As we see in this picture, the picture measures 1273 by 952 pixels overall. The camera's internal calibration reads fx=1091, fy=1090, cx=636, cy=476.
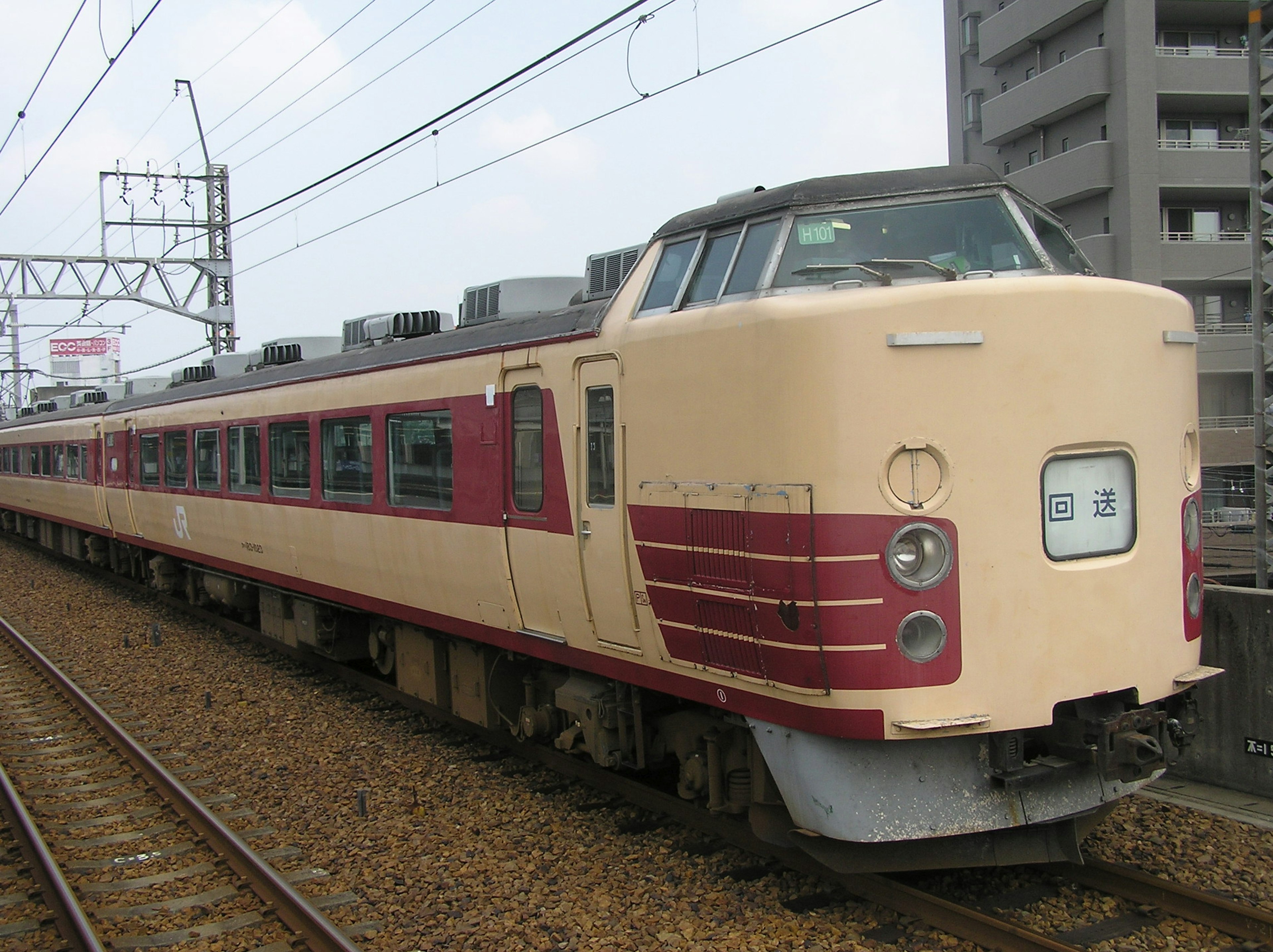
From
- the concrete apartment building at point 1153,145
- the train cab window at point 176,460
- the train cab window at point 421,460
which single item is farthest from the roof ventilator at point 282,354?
the concrete apartment building at point 1153,145

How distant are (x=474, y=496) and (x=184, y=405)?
774cm

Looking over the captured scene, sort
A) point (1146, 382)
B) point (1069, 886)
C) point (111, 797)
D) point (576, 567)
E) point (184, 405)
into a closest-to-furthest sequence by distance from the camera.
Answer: point (1146, 382) → point (1069, 886) → point (576, 567) → point (111, 797) → point (184, 405)

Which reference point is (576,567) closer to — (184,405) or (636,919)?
(636,919)

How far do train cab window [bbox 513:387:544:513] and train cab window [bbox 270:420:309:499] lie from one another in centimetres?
385

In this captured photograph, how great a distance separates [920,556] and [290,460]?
23.9 ft

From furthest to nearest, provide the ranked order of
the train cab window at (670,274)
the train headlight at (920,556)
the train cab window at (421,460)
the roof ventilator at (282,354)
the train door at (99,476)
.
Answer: the train door at (99,476), the roof ventilator at (282,354), the train cab window at (421,460), the train cab window at (670,274), the train headlight at (920,556)

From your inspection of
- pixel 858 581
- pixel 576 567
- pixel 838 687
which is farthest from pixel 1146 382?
pixel 576 567

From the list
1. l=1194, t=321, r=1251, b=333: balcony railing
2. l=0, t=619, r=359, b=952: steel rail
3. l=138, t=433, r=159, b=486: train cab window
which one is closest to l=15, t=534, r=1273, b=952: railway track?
l=0, t=619, r=359, b=952: steel rail

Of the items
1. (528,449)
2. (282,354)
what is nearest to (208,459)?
(282,354)

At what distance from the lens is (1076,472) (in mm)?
4734

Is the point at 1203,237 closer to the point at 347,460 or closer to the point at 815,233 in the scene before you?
the point at 347,460

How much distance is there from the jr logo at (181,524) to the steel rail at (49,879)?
6.08 m

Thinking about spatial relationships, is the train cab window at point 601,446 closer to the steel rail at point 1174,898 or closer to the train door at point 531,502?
the train door at point 531,502

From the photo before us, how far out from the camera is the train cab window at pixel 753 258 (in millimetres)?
5195
